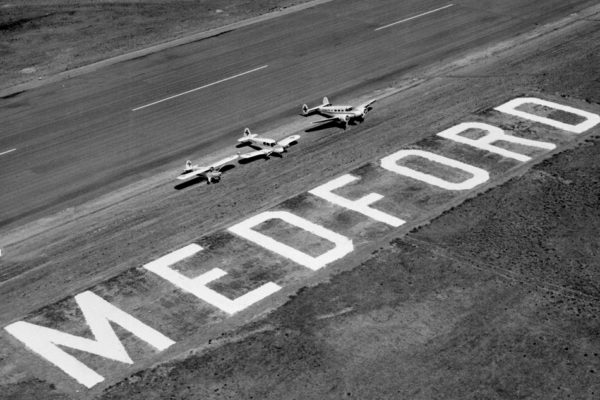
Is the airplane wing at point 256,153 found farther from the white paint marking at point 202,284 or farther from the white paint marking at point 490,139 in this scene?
the white paint marking at point 490,139

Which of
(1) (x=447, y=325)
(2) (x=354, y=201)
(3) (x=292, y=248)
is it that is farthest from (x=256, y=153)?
(1) (x=447, y=325)

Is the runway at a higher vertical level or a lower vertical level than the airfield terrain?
higher

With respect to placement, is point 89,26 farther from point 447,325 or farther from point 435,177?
point 447,325

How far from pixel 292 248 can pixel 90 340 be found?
9.92 m

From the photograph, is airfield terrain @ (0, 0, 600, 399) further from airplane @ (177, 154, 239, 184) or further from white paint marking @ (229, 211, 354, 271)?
airplane @ (177, 154, 239, 184)

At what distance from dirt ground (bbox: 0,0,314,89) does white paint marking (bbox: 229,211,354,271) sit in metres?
26.6

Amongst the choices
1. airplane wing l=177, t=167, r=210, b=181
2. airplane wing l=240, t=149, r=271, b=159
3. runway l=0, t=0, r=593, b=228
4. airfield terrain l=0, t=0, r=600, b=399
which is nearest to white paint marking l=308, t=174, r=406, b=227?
airfield terrain l=0, t=0, r=600, b=399

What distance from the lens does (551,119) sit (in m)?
48.3

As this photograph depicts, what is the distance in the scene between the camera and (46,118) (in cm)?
5222

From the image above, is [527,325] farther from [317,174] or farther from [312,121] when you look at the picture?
[312,121]

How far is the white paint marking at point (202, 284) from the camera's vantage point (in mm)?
33969

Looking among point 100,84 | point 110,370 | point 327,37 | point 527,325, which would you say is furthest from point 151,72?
point 527,325

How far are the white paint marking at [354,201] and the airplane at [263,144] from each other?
4526 mm

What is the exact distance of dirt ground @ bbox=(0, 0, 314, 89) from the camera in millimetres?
60531
